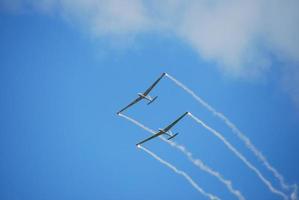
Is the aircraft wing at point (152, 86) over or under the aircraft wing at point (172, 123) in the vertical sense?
over

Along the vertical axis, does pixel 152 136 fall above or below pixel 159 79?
below

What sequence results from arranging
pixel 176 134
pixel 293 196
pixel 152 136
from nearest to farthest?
pixel 293 196 → pixel 176 134 → pixel 152 136

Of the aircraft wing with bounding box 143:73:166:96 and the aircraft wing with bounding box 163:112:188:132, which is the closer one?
the aircraft wing with bounding box 163:112:188:132

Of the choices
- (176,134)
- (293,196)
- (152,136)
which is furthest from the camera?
(152,136)

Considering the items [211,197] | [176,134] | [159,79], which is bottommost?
[211,197]

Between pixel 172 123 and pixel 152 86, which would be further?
pixel 152 86

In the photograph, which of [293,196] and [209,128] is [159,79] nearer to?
[209,128]

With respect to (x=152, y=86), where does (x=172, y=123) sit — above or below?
below

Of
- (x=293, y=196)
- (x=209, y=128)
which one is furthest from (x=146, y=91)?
(x=293, y=196)

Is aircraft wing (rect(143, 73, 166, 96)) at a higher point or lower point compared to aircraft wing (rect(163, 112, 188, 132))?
higher

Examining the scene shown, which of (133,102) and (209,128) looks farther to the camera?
(133,102)

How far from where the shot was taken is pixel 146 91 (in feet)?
268

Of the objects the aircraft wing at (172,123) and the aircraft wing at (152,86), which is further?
the aircraft wing at (152,86)

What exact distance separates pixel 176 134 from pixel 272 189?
19.7 metres
